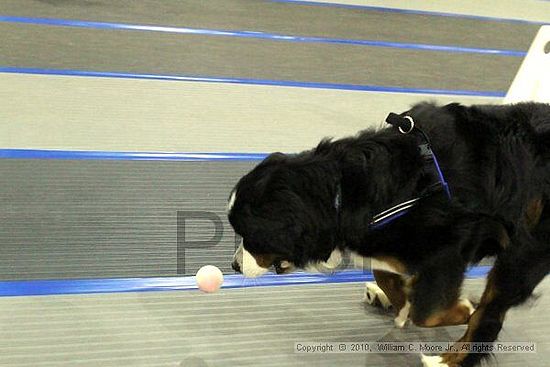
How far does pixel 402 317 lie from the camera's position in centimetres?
192

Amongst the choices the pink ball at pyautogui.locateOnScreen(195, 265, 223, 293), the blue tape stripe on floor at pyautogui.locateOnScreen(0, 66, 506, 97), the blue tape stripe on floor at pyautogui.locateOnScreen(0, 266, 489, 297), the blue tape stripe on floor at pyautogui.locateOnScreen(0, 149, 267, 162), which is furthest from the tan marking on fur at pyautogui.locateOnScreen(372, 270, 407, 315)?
the blue tape stripe on floor at pyautogui.locateOnScreen(0, 66, 506, 97)

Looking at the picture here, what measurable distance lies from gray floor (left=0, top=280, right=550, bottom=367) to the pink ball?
0.21 feet

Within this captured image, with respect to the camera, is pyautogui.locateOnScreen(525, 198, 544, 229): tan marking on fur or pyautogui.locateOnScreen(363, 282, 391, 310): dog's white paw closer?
pyautogui.locateOnScreen(525, 198, 544, 229): tan marking on fur

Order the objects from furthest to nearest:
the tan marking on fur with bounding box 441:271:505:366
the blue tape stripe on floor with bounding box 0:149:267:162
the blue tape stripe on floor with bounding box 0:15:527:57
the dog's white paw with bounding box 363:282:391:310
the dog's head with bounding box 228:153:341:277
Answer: the blue tape stripe on floor with bounding box 0:15:527:57 → the blue tape stripe on floor with bounding box 0:149:267:162 → the dog's white paw with bounding box 363:282:391:310 → the tan marking on fur with bounding box 441:271:505:366 → the dog's head with bounding box 228:153:341:277

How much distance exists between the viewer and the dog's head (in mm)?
1436

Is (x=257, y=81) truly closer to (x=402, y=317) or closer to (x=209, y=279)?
(x=209, y=279)

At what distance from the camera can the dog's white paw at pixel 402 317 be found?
1.89m

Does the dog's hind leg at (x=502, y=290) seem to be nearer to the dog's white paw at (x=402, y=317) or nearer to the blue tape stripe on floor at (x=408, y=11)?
the dog's white paw at (x=402, y=317)

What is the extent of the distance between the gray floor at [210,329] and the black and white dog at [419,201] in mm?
313

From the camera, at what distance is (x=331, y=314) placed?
78.4 inches

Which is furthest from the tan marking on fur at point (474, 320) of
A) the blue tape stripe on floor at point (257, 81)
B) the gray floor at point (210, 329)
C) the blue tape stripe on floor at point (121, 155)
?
the blue tape stripe on floor at point (257, 81)

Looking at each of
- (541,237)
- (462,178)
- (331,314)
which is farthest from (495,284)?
(331,314)

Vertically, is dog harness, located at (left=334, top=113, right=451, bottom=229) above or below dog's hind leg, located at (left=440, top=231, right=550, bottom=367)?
above

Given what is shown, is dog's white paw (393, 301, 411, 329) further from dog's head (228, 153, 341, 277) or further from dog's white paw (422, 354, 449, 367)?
dog's head (228, 153, 341, 277)
